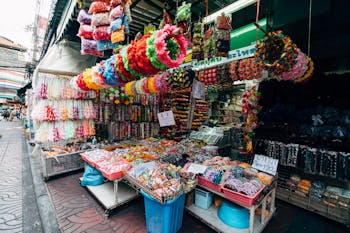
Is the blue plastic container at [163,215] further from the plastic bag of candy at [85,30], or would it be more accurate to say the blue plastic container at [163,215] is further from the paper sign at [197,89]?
the plastic bag of candy at [85,30]

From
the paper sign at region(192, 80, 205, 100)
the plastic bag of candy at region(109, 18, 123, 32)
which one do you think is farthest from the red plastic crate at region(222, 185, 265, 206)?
the plastic bag of candy at region(109, 18, 123, 32)

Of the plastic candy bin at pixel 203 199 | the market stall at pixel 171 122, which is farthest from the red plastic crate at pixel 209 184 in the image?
the plastic candy bin at pixel 203 199

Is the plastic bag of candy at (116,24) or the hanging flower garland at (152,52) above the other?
the plastic bag of candy at (116,24)

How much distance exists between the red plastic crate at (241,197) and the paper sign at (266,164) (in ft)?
1.79

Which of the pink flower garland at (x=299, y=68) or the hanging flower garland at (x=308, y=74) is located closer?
the pink flower garland at (x=299, y=68)

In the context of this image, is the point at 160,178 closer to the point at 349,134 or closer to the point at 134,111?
the point at 349,134

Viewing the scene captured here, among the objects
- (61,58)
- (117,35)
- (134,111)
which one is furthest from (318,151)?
(61,58)

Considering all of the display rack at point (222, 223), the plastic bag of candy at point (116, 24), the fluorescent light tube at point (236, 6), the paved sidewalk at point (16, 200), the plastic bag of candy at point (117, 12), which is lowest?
the paved sidewalk at point (16, 200)

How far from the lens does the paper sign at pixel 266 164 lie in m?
2.92

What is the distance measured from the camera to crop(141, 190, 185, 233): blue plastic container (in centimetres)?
235

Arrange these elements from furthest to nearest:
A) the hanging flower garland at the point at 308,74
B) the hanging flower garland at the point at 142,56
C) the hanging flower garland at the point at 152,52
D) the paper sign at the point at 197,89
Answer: the paper sign at the point at 197,89
the hanging flower garland at the point at 308,74
the hanging flower garland at the point at 142,56
the hanging flower garland at the point at 152,52

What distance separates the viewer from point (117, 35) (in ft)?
8.52

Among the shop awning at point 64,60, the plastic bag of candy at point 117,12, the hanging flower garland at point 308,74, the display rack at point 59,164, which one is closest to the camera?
the plastic bag of candy at point 117,12

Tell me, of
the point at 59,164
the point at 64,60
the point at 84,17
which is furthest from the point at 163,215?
the point at 64,60
